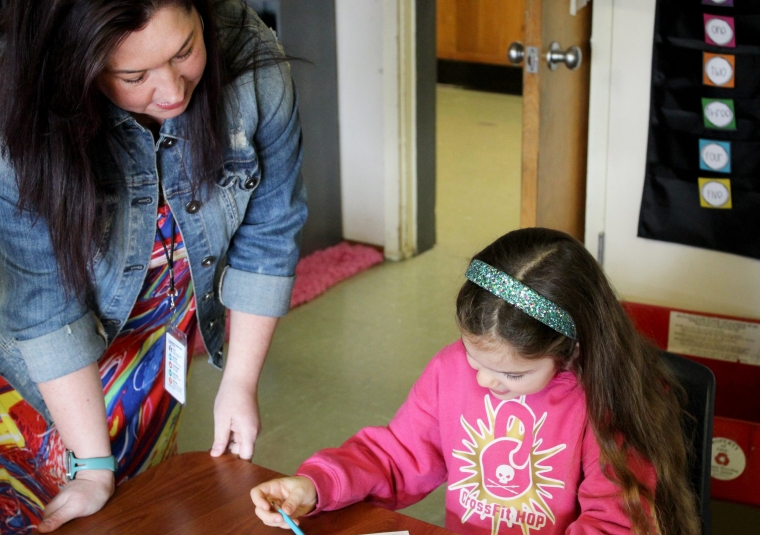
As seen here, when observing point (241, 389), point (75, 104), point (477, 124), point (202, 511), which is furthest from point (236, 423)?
point (477, 124)

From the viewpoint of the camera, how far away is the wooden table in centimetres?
123

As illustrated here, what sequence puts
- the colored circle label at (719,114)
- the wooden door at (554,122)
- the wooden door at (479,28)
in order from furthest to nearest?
the wooden door at (479,28)
the colored circle label at (719,114)
the wooden door at (554,122)

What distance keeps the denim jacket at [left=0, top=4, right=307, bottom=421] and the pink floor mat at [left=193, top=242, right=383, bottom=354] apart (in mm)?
1964

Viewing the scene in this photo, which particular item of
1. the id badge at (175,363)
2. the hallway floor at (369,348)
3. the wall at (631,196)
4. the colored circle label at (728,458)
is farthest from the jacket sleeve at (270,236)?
the wall at (631,196)

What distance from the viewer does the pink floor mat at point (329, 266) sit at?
11.9 ft

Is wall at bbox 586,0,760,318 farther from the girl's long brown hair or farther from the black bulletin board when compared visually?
the girl's long brown hair

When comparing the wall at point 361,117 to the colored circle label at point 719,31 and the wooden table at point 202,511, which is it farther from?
the wooden table at point 202,511

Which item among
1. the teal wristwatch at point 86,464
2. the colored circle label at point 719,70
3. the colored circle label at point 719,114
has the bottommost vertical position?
the teal wristwatch at point 86,464

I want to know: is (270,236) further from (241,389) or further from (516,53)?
(516,53)

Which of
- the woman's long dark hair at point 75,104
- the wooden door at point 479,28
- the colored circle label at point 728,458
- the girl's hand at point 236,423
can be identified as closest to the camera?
the woman's long dark hair at point 75,104

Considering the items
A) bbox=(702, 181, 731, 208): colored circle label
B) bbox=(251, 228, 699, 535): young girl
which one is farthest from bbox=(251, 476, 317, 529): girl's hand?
bbox=(702, 181, 731, 208): colored circle label

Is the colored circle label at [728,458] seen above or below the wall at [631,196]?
below

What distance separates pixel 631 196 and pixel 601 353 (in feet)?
4.60

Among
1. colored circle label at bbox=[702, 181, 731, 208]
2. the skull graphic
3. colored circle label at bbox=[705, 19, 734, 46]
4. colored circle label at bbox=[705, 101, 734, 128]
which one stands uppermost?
colored circle label at bbox=[705, 19, 734, 46]
